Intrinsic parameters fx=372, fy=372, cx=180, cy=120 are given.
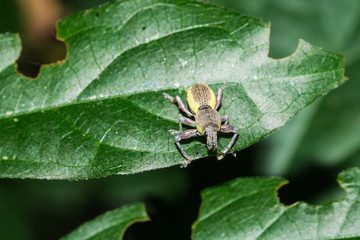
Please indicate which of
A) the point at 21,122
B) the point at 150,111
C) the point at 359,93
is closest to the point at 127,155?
the point at 150,111

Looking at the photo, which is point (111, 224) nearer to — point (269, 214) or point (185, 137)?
point (185, 137)

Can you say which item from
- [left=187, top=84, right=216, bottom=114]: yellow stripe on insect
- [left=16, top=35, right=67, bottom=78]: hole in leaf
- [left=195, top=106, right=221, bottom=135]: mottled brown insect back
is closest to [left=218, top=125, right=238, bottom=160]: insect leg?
[left=195, top=106, right=221, bottom=135]: mottled brown insect back

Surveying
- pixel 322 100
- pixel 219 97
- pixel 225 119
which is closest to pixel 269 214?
pixel 225 119

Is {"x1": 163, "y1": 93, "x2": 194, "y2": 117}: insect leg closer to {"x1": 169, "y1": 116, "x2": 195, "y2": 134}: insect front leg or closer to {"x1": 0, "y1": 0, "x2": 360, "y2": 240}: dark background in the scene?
{"x1": 169, "y1": 116, "x2": 195, "y2": 134}: insect front leg

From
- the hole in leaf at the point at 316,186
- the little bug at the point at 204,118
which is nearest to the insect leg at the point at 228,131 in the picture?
the little bug at the point at 204,118

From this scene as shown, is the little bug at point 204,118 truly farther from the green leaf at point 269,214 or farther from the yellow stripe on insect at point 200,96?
the green leaf at point 269,214

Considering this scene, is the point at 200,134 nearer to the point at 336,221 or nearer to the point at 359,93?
the point at 336,221

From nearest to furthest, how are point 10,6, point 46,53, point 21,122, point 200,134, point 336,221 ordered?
point 336,221 < point 21,122 < point 200,134 < point 46,53 < point 10,6
